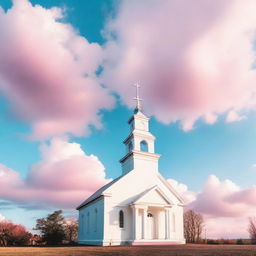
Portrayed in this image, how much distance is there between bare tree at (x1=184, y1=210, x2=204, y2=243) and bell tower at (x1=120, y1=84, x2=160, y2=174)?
21486 mm

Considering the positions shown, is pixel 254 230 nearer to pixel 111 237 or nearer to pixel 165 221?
pixel 165 221

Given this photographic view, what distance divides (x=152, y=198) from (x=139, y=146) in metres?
7.01

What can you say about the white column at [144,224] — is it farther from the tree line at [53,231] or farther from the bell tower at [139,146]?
the tree line at [53,231]

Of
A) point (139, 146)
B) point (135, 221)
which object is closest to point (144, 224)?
point (135, 221)

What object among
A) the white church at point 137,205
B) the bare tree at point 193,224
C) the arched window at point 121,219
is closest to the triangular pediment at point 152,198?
the white church at point 137,205

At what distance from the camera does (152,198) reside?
97.2 feet

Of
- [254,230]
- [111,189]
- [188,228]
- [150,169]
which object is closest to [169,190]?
[150,169]

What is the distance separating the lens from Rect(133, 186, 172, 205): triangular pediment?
95.3 feet

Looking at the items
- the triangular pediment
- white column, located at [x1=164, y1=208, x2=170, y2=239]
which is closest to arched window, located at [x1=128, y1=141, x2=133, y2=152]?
the triangular pediment

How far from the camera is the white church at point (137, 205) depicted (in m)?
28.6

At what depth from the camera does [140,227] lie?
2878 cm

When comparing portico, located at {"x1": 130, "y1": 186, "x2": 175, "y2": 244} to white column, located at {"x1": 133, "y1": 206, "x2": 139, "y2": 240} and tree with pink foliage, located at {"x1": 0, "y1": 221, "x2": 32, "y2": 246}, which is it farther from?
tree with pink foliage, located at {"x1": 0, "y1": 221, "x2": 32, "y2": 246}

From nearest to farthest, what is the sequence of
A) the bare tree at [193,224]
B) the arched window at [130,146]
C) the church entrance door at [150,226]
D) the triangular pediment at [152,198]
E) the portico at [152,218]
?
the portico at [152,218] → the triangular pediment at [152,198] → the church entrance door at [150,226] → the arched window at [130,146] → the bare tree at [193,224]

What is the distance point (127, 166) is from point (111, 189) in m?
5.39
